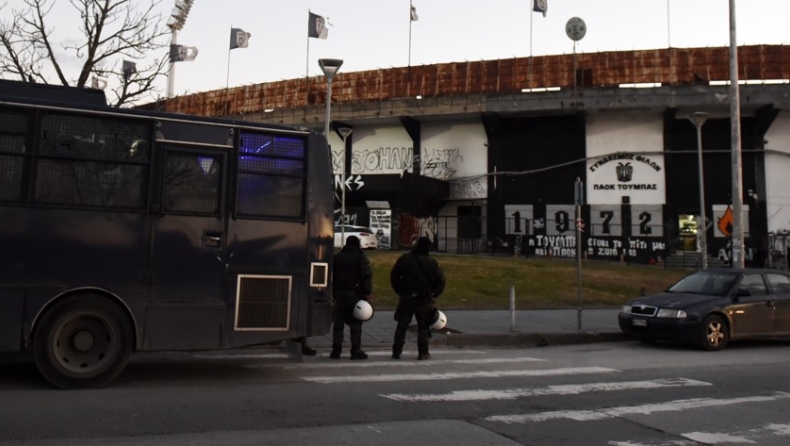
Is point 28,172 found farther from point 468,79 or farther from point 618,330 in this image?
point 468,79

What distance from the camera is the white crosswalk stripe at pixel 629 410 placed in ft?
21.4

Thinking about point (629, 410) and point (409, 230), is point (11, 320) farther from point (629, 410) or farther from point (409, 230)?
point (409, 230)

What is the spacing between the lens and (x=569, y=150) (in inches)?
1585

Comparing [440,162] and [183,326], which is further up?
[440,162]

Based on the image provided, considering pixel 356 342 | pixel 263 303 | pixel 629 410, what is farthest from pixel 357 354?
pixel 629 410

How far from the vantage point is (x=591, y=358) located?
11281 millimetres

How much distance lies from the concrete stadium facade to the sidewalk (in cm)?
2179

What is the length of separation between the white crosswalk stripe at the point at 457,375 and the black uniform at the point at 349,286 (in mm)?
1542

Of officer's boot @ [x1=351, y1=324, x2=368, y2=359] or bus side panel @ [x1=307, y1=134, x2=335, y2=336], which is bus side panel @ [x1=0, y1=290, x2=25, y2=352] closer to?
bus side panel @ [x1=307, y1=134, x2=335, y2=336]

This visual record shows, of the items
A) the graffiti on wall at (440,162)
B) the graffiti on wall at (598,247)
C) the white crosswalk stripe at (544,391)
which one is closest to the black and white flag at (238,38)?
the graffiti on wall at (440,162)

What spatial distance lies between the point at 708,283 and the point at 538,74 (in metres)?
28.0

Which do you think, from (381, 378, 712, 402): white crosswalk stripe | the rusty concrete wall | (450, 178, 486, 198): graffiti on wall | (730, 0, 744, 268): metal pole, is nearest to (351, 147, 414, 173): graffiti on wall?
(450, 178, 486, 198): graffiti on wall

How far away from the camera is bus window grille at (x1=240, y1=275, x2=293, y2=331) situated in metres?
7.91

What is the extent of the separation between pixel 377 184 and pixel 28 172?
1327 inches
